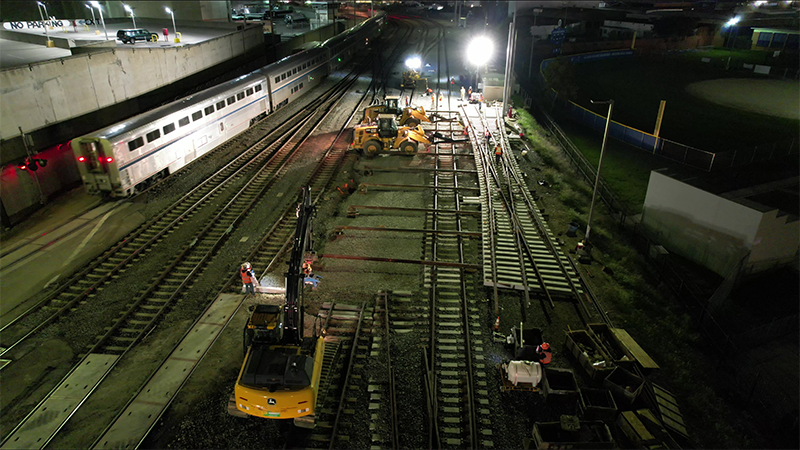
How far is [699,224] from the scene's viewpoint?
1809 cm

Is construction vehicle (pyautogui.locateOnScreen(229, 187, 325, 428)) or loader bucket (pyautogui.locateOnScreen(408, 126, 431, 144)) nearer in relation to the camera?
construction vehicle (pyautogui.locateOnScreen(229, 187, 325, 428))

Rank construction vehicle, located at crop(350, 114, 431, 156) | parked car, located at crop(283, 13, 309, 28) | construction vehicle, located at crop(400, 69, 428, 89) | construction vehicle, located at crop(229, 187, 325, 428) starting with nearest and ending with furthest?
construction vehicle, located at crop(229, 187, 325, 428) → construction vehicle, located at crop(350, 114, 431, 156) → construction vehicle, located at crop(400, 69, 428, 89) → parked car, located at crop(283, 13, 309, 28)

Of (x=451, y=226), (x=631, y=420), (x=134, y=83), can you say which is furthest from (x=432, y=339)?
(x=134, y=83)

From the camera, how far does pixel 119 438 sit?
939 centimetres

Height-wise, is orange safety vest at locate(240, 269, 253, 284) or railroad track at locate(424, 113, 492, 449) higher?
orange safety vest at locate(240, 269, 253, 284)

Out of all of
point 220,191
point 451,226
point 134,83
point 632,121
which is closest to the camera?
point 451,226

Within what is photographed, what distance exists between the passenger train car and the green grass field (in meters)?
26.7

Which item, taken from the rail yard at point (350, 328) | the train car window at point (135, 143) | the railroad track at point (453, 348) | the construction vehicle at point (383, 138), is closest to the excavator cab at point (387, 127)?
the construction vehicle at point (383, 138)

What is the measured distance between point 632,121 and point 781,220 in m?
22.1

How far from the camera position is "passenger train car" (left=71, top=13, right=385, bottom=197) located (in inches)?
714

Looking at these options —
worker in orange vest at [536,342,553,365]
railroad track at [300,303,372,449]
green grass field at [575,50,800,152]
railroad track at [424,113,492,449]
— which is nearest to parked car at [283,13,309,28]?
green grass field at [575,50,800,152]

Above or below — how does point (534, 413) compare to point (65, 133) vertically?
below

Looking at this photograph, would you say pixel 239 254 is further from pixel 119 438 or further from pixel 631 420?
pixel 631 420

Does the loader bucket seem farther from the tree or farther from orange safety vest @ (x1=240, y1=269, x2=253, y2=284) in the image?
the tree
